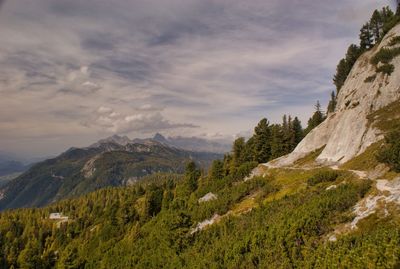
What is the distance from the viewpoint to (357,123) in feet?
242

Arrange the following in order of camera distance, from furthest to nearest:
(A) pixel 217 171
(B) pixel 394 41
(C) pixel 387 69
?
1. (A) pixel 217 171
2. (B) pixel 394 41
3. (C) pixel 387 69

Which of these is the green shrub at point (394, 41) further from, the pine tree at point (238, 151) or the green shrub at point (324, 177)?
the pine tree at point (238, 151)

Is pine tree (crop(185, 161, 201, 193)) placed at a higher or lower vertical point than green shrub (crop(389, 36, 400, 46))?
lower

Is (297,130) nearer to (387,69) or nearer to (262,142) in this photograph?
(262,142)

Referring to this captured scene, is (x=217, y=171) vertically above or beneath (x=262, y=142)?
beneath

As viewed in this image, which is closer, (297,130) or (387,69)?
(387,69)

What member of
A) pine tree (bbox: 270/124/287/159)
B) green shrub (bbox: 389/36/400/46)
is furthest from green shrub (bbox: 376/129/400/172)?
pine tree (bbox: 270/124/287/159)

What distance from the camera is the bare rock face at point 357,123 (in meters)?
70.3

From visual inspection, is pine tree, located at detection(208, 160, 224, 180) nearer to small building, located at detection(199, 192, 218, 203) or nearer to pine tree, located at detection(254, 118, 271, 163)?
pine tree, located at detection(254, 118, 271, 163)

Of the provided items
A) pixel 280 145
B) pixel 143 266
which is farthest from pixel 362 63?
pixel 143 266

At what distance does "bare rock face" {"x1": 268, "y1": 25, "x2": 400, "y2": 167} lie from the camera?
70312 mm

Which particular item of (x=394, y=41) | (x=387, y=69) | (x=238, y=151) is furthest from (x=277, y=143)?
(x=394, y=41)

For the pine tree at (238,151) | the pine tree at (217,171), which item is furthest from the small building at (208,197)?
the pine tree at (238,151)

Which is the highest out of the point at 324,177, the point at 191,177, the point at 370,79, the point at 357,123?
the point at 370,79
